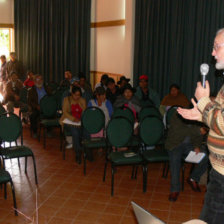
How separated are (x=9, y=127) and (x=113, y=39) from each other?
554 centimetres

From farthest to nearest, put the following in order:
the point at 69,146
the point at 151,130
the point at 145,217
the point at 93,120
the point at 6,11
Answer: the point at 6,11
the point at 69,146
the point at 93,120
the point at 151,130
the point at 145,217

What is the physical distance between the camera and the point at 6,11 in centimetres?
1371

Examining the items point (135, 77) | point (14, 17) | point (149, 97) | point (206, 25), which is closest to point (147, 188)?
point (149, 97)

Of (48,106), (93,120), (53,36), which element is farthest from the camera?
(53,36)

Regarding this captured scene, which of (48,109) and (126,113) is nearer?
(126,113)

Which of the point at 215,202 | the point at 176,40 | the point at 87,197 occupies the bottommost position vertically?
the point at 87,197

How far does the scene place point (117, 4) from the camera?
31.7 feet

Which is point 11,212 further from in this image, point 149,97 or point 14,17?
point 14,17

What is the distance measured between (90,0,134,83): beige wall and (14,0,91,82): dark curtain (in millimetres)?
254

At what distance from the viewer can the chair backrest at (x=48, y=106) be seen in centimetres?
721

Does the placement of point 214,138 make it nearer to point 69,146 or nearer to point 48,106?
point 69,146

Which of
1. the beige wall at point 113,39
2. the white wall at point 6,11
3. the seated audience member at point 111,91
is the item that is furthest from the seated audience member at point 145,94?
the white wall at point 6,11

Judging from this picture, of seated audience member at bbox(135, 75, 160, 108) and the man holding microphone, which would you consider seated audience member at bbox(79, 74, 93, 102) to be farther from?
the man holding microphone

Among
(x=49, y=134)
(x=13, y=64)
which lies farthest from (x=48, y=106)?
(x=13, y=64)
